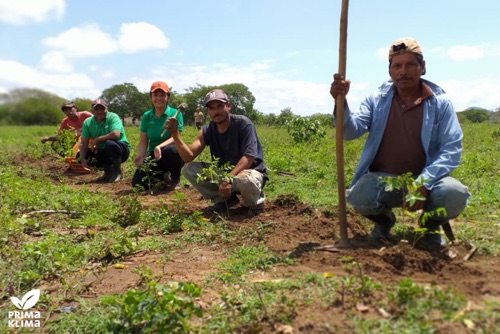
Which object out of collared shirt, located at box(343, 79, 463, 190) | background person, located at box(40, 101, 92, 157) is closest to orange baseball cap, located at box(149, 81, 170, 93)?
background person, located at box(40, 101, 92, 157)

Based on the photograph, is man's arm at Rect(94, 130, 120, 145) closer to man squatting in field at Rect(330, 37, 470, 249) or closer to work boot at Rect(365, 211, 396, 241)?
man squatting in field at Rect(330, 37, 470, 249)

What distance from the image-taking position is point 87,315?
2592 millimetres

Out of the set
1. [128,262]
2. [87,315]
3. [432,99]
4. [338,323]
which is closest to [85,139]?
[128,262]

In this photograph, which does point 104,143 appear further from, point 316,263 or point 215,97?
point 316,263

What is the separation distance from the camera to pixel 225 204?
4.75 m

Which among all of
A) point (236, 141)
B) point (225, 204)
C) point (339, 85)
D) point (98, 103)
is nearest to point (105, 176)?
point (98, 103)

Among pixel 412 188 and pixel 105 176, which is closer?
pixel 412 188

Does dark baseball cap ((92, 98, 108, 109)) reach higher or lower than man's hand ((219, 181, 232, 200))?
higher

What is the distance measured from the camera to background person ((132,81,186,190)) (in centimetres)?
601

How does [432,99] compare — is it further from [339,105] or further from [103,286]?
[103,286]

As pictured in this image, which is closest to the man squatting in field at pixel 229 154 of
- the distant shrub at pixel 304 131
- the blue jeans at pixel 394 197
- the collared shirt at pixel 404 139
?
the blue jeans at pixel 394 197

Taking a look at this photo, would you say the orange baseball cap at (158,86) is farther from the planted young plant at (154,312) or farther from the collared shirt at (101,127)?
the planted young plant at (154,312)

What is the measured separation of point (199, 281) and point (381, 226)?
1443 mm

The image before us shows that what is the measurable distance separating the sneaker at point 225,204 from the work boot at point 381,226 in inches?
66.6
